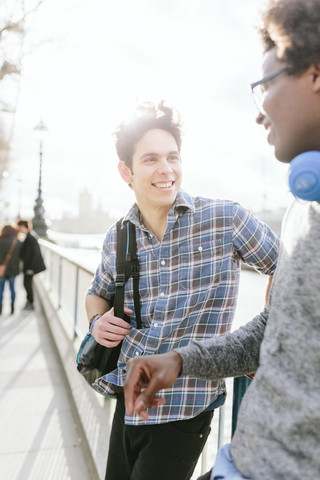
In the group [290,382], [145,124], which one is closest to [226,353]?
[290,382]

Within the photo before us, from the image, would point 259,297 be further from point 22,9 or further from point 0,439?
point 0,439

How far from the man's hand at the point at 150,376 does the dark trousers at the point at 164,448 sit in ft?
2.32

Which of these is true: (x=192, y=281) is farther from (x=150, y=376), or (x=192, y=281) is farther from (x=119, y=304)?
(x=150, y=376)

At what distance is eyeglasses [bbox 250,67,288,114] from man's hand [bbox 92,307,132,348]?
989 millimetres

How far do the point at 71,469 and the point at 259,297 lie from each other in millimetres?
16333

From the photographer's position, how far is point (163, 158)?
1940 mm

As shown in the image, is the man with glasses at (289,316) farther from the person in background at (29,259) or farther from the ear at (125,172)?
the person in background at (29,259)

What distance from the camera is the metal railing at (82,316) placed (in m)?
1.70

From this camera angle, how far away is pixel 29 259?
1009 cm

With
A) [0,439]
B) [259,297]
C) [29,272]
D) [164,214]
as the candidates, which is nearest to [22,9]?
[29,272]

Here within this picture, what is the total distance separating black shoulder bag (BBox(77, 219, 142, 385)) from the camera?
1.85m

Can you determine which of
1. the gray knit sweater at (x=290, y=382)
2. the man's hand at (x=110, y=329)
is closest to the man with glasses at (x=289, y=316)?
the gray knit sweater at (x=290, y=382)

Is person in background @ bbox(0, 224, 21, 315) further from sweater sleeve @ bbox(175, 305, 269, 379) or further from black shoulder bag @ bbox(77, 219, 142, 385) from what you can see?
sweater sleeve @ bbox(175, 305, 269, 379)

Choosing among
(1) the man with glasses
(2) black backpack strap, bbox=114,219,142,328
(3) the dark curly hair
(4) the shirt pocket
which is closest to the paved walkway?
(2) black backpack strap, bbox=114,219,142,328
